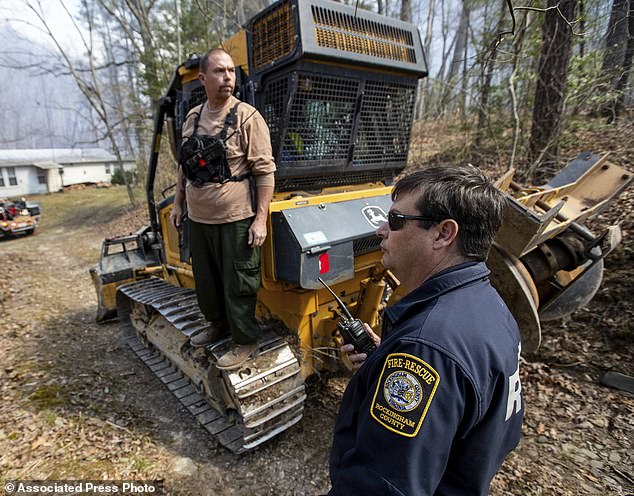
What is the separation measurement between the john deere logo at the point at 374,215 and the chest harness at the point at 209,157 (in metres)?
0.99

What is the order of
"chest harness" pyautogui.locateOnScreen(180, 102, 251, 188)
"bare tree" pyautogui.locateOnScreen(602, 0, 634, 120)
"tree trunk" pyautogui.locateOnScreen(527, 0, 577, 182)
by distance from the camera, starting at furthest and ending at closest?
"tree trunk" pyautogui.locateOnScreen(527, 0, 577, 182) → "bare tree" pyautogui.locateOnScreen(602, 0, 634, 120) → "chest harness" pyautogui.locateOnScreen(180, 102, 251, 188)

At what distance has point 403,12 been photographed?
49.3 feet

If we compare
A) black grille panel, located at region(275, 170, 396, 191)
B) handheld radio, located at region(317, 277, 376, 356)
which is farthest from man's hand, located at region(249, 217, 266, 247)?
handheld radio, located at region(317, 277, 376, 356)

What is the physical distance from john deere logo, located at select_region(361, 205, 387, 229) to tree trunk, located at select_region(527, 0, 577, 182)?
4586mm

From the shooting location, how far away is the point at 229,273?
247cm

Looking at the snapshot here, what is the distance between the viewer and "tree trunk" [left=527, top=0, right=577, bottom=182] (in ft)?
19.7

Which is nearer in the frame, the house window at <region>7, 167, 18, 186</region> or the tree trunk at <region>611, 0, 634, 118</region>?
the tree trunk at <region>611, 0, 634, 118</region>

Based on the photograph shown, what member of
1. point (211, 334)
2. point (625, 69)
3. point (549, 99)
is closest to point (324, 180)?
point (211, 334)

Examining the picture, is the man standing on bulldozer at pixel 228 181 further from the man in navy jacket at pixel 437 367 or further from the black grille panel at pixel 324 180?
the man in navy jacket at pixel 437 367

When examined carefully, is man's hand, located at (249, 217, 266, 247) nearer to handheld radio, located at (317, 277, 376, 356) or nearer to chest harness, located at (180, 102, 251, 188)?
chest harness, located at (180, 102, 251, 188)

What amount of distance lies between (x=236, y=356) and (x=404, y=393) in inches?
72.3

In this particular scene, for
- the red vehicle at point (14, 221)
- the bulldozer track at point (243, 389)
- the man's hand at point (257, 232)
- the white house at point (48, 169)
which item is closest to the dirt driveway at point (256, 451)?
the bulldozer track at point (243, 389)

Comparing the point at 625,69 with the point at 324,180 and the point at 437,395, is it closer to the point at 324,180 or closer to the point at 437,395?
the point at 324,180

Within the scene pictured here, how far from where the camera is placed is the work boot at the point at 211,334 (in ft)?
9.16
